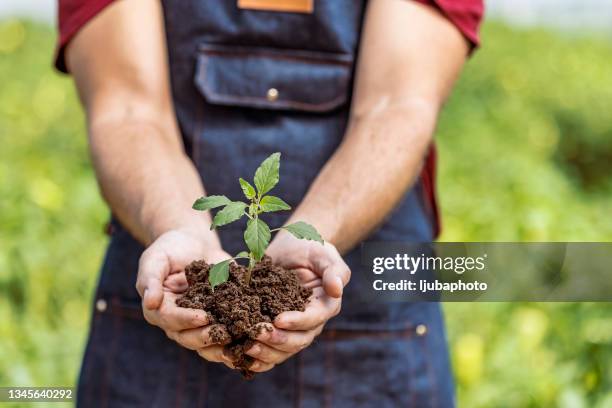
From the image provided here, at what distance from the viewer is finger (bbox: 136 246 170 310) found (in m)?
1.50

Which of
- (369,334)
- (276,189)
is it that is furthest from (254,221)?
(369,334)

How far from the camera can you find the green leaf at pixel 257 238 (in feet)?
4.93

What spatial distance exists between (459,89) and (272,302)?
22.4 feet

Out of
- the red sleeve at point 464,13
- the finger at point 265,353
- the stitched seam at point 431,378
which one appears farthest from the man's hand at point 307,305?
the red sleeve at point 464,13

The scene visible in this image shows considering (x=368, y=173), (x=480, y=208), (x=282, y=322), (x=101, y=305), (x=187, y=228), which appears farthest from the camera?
(x=480, y=208)

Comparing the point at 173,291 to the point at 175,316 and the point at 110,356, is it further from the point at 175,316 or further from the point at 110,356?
the point at 110,356

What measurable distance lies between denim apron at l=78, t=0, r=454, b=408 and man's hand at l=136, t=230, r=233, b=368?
1.27 feet

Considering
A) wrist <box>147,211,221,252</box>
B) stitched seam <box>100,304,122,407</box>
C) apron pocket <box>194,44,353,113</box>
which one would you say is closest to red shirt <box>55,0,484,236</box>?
apron pocket <box>194,44,353,113</box>

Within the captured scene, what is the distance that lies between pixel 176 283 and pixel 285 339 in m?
0.25

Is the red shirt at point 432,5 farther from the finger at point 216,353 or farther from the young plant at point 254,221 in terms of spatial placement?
the finger at point 216,353

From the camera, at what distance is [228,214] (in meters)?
1.49

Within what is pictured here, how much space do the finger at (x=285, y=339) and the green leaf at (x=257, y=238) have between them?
0.45 ft

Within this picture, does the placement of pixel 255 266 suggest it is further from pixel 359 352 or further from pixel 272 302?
pixel 359 352

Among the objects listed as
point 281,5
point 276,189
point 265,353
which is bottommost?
point 276,189
